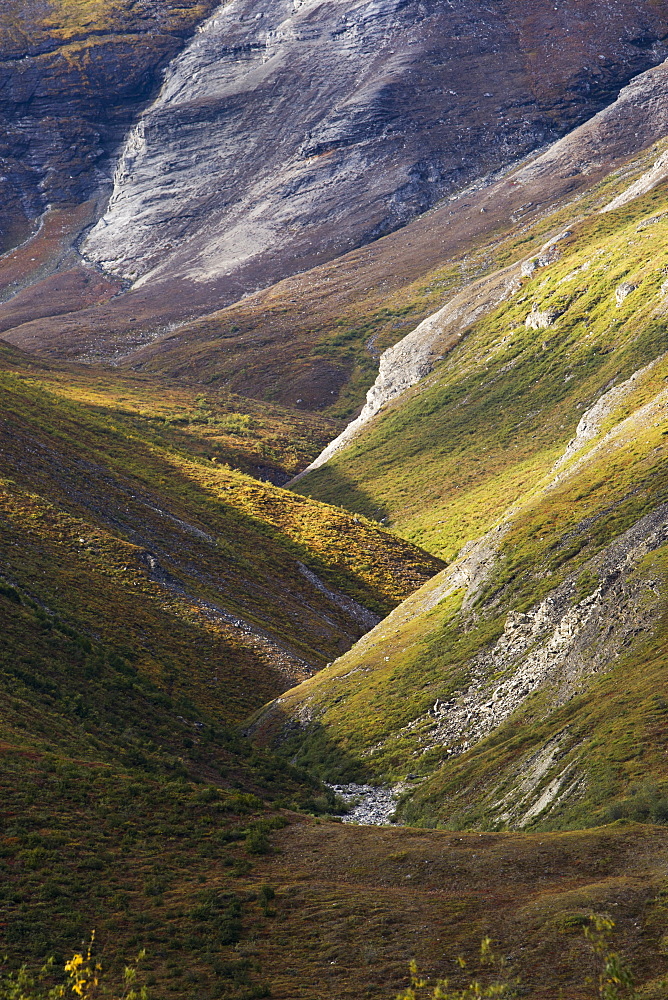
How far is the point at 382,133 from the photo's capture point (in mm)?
181750

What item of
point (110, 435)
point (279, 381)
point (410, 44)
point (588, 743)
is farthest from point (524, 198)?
point (588, 743)

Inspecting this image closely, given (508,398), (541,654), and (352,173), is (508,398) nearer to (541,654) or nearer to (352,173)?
(541,654)

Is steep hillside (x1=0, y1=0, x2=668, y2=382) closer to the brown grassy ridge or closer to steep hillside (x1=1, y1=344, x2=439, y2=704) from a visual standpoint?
the brown grassy ridge

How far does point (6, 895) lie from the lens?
17.3 metres

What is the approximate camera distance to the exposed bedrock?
17175 cm

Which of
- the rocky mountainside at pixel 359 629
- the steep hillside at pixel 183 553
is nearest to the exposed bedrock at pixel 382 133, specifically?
the rocky mountainside at pixel 359 629

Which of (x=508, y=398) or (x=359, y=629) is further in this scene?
(x=508, y=398)

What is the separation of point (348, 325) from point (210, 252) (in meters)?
61.6

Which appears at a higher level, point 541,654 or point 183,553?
point 183,553

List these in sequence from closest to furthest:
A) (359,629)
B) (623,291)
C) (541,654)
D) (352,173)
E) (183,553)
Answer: (541,654)
(183,553)
(359,629)
(623,291)
(352,173)

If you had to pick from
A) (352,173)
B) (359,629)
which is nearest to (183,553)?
(359,629)

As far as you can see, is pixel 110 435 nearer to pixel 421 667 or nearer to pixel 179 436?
pixel 179 436

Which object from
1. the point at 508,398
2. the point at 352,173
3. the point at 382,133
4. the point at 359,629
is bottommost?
Result: the point at 359,629

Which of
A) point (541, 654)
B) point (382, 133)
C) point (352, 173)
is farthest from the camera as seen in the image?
point (382, 133)
